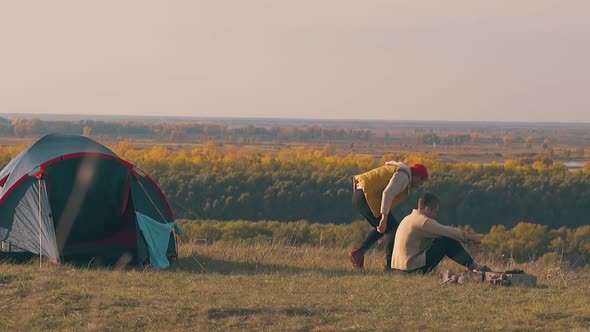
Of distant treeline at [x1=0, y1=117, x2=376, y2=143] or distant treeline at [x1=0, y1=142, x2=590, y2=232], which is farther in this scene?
distant treeline at [x1=0, y1=117, x2=376, y2=143]

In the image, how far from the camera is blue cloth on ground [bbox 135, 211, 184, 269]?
12.5 meters

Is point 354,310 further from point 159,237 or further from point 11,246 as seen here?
point 11,246

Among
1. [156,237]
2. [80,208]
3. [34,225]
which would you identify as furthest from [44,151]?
[156,237]

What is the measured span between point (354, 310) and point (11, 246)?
5.82 m

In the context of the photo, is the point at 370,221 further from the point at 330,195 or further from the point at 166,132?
the point at 166,132

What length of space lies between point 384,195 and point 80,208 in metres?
4.45

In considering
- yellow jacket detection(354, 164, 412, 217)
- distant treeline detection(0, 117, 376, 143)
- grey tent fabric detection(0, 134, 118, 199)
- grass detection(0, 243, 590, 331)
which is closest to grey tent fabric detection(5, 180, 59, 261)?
grey tent fabric detection(0, 134, 118, 199)

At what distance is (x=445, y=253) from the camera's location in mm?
11086

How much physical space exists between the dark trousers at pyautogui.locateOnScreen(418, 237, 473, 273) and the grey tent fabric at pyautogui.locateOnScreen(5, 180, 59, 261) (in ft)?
15.6

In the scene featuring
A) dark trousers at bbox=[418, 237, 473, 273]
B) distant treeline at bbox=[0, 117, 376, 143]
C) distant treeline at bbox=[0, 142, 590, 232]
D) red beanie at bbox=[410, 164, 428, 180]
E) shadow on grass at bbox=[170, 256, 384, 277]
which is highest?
red beanie at bbox=[410, 164, 428, 180]

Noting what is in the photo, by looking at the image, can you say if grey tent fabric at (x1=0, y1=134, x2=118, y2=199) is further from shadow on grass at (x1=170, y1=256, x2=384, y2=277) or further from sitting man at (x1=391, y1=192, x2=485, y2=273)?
sitting man at (x1=391, y1=192, x2=485, y2=273)

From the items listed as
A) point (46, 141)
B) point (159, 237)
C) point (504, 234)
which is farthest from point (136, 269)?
point (504, 234)

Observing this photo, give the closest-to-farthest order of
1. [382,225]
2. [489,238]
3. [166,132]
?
[382,225] → [489,238] → [166,132]

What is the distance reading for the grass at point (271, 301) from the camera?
842 cm
